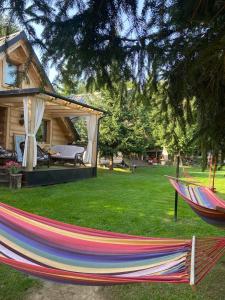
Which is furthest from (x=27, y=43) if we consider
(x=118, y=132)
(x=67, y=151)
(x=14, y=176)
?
(x=118, y=132)

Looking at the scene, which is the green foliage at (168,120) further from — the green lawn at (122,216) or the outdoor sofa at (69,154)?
the outdoor sofa at (69,154)

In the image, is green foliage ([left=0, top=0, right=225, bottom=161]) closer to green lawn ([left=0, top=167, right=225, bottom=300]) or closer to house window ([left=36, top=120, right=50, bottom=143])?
green lawn ([left=0, top=167, right=225, bottom=300])

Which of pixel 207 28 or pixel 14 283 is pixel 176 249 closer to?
pixel 14 283

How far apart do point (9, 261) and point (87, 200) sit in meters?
5.56

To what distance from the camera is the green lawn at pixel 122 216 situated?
3189mm

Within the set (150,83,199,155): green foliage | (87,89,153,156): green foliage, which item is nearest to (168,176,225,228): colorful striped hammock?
(150,83,199,155): green foliage

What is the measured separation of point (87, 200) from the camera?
7.55 metres

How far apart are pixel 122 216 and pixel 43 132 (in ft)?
29.2

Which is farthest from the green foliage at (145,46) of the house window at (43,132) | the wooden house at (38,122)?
the house window at (43,132)

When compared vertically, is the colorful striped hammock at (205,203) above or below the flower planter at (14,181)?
above

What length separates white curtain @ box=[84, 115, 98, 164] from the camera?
1270 cm

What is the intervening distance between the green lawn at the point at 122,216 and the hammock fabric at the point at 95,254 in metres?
0.66

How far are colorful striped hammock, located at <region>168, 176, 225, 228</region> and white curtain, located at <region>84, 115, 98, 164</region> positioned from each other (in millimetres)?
7546

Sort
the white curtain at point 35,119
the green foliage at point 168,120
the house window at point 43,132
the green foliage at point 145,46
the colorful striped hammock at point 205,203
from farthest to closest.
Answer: the house window at point 43,132, the white curtain at point 35,119, the green foliage at point 168,120, the colorful striped hammock at point 205,203, the green foliage at point 145,46
